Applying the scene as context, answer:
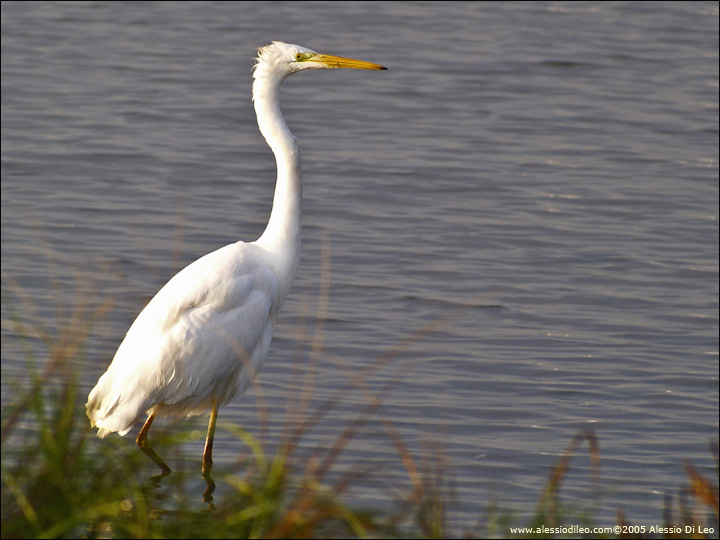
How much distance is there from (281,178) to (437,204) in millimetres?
5774

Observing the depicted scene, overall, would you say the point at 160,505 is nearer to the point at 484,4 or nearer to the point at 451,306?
the point at 451,306

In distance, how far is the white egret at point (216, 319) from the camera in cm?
503

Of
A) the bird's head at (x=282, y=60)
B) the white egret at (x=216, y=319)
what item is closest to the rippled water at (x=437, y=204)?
the white egret at (x=216, y=319)

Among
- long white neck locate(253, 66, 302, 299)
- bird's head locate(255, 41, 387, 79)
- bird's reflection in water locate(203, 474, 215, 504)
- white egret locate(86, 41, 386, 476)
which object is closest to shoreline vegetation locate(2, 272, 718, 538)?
bird's reflection in water locate(203, 474, 215, 504)

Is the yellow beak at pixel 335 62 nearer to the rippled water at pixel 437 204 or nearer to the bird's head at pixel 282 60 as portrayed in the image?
the bird's head at pixel 282 60

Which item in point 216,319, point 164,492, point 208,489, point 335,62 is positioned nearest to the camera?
point 164,492

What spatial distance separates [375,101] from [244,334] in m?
9.29

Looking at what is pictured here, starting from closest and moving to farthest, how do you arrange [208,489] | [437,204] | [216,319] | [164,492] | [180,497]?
[180,497]
[164,492]
[208,489]
[216,319]
[437,204]

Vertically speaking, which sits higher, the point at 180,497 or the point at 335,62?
the point at 335,62

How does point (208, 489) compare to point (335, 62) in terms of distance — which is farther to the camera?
point (335, 62)

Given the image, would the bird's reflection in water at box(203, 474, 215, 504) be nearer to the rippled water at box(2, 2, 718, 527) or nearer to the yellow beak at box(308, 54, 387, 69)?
the rippled water at box(2, 2, 718, 527)

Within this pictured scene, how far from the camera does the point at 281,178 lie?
5258 mm

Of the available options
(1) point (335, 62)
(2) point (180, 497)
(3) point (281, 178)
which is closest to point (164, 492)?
(2) point (180, 497)

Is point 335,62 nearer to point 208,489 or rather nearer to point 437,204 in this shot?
point 208,489
